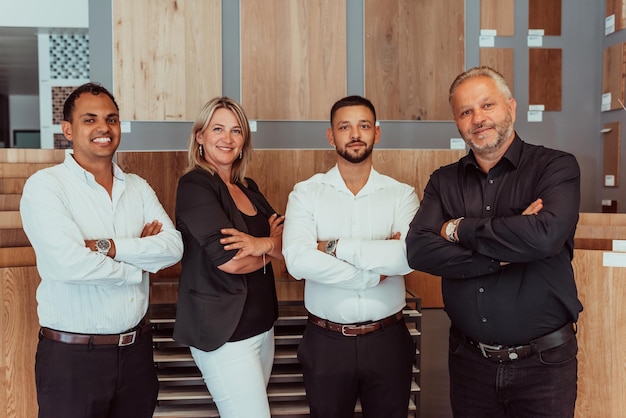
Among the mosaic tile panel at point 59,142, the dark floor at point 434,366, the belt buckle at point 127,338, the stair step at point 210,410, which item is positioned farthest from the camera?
the mosaic tile panel at point 59,142

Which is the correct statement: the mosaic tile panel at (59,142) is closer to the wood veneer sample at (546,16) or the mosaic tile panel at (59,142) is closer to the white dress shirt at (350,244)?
the wood veneer sample at (546,16)

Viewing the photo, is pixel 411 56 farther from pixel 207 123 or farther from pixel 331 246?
pixel 331 246

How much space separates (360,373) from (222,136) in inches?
43.7

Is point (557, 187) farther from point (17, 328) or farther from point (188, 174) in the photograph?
point (17, 328)

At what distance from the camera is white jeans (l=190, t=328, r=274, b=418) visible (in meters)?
2.01

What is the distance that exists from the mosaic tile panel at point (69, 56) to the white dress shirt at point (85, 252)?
578 centimetres

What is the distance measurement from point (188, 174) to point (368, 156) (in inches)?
29.8

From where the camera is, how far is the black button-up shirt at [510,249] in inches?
68.1

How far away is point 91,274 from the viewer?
184cm

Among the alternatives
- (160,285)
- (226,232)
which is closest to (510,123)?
(226,232)

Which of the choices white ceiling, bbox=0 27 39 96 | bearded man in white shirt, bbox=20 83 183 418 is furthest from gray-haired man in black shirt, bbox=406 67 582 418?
white ceiling, bbox=0 27 39 96

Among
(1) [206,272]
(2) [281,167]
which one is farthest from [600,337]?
(2) [281,167]

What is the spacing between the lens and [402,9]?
3.91m

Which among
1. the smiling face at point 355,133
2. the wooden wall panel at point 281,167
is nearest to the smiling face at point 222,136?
the smiling face at point 355,133
